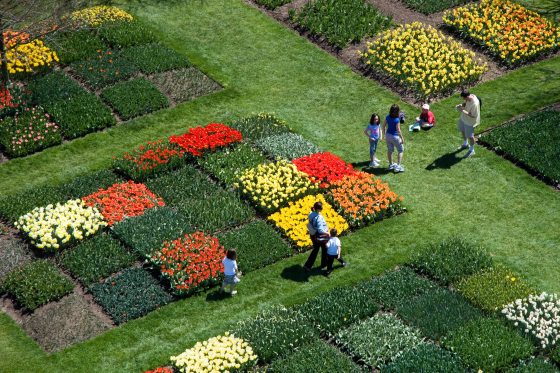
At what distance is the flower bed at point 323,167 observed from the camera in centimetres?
2425

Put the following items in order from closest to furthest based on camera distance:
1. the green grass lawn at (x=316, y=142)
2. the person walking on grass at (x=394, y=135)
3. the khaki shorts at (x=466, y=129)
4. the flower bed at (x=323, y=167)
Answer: the green grass lawn at (x=316, y=142) < the flower bed at (x=323, y=167) < the person walking on grass at (x=394, y=135) < the khaki shorts at (x=466, y=129)

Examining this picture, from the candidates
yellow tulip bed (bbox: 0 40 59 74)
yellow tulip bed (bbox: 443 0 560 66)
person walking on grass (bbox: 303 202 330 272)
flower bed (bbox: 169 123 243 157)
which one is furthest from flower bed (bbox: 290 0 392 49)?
person walking on grass (bbox: 303 202 330 272)

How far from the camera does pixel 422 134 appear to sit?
2653 cm

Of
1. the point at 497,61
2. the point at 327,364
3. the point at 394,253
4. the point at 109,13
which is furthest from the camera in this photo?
the point at 109,13

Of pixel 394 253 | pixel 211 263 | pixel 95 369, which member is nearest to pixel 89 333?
pixel 95 369

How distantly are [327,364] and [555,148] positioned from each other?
389 inches

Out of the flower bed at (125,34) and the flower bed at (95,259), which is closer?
the flower bed at (95,259)

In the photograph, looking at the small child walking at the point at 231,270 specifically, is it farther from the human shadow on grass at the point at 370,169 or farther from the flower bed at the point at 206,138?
the human shadow on grass at the point at 370,169

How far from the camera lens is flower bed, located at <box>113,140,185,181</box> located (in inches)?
968

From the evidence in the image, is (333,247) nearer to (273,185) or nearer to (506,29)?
(273,185)

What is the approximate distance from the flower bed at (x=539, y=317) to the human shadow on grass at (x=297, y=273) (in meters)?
4.28

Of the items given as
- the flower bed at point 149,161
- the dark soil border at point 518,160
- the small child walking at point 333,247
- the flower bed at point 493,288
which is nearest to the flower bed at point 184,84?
the flower bed at point 149,161

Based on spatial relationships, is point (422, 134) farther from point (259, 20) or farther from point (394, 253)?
point (259, 20)

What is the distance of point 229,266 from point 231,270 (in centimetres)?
12
